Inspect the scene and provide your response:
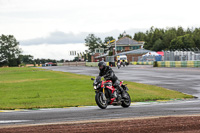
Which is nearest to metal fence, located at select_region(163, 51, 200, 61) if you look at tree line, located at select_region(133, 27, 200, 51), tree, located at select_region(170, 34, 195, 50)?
tree line, located at select_region(133, 27, 200, 51)

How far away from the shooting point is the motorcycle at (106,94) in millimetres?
13555

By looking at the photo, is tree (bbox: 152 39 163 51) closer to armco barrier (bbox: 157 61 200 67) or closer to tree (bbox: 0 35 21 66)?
tree (bbox: 0 35 21 66)

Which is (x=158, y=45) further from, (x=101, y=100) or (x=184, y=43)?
(x=101, y=100)

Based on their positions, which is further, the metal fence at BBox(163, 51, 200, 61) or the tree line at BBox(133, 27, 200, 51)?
the tree line at BBox(133, 27, 200, 51)

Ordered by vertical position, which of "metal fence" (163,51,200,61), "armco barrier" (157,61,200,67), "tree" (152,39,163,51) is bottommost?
"armco barrier" (157,61,200,67)

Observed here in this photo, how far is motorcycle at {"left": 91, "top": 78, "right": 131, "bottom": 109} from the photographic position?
44.5ft

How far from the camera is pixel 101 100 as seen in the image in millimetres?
13680

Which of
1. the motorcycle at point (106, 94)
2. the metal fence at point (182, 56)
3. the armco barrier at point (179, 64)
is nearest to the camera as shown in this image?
the motorcycle at point (106, 94)

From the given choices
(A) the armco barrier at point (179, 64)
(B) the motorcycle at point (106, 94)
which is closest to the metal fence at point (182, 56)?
(A) the armco barrier at point (179, 64)

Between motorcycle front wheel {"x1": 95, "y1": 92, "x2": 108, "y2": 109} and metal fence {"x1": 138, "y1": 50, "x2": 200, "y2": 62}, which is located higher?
metal fence {"x1": 138, "y1": 50, "x2": 200, "y2": 62}

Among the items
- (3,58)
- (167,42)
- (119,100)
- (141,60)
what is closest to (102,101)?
(119,100)

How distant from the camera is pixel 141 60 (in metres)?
95.1

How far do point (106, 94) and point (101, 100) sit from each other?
0.32 meters

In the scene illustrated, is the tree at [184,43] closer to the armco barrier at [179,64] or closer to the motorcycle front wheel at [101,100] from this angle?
the armco barrier at [179,64]
